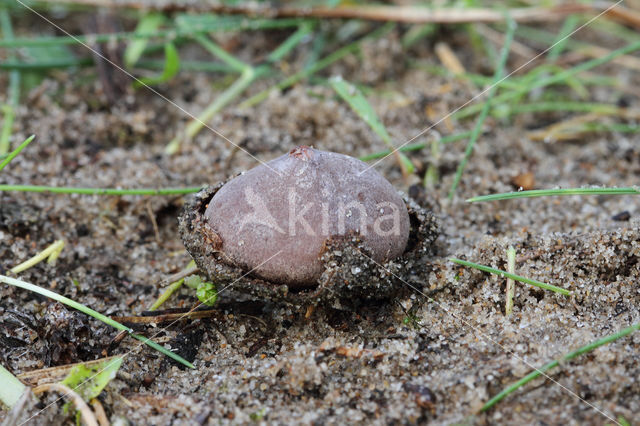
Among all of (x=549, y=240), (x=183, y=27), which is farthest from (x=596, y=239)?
(x=183, y=27)

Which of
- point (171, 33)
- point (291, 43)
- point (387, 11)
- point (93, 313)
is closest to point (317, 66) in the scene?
point (291, 43)

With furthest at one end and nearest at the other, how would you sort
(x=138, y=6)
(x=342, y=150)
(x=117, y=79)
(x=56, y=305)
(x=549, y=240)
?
(x=138, y=6)
(x=117, y=79)
(x=342, y=150)
(x=549, y=240)
(x=56, y=305)

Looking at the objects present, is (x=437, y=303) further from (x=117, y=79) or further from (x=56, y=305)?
(x=117, y=79)

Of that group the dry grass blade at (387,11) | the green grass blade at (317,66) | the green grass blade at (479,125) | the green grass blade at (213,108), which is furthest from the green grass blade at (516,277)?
the dry grass blade at (387,11)

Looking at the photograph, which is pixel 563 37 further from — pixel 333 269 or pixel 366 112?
pixel 333 269

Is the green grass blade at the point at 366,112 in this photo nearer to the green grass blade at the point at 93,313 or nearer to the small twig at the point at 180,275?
the small twig at the point at 180,275

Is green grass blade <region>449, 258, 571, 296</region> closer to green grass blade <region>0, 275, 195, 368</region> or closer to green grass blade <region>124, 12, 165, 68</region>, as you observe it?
green grass blade <region>0, 275, 195, 368</region>
